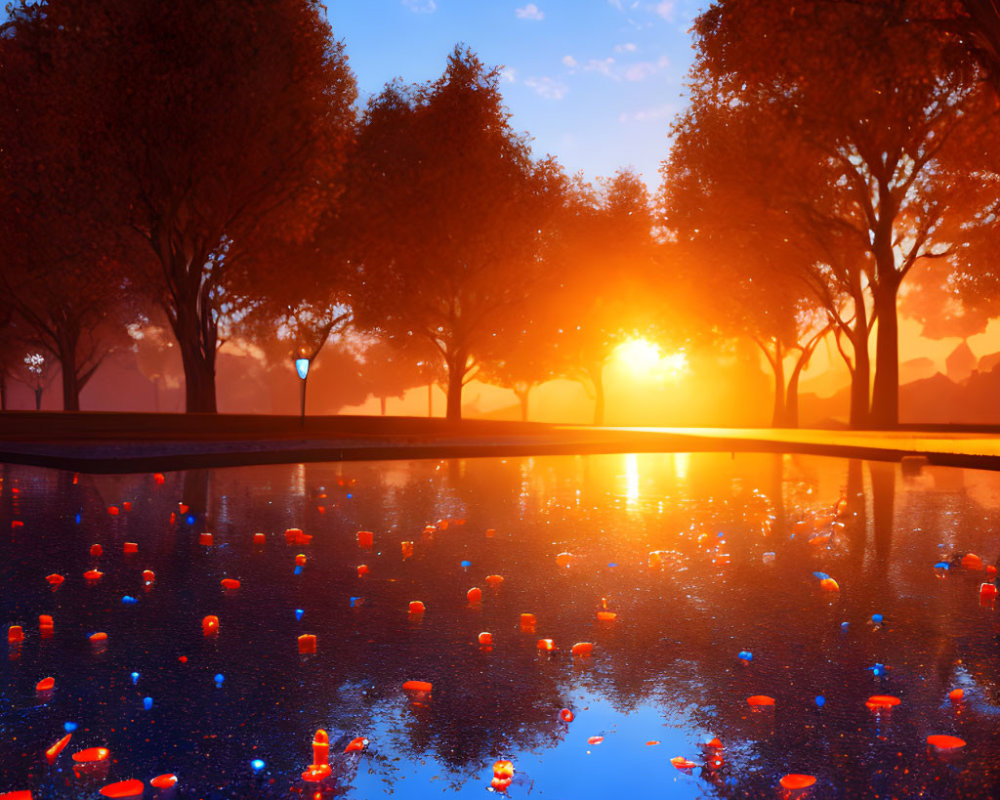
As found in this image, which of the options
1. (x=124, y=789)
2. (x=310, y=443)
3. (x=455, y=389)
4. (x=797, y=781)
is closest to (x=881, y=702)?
(x=797, y=781)

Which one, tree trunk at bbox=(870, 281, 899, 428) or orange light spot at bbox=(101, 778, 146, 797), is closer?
orange light spot at bbox=(101, 778, 146, 797)

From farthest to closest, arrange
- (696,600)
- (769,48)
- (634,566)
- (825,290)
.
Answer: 1. (825,290)
2. (769,48)
3. (634,566)
4. (696,600)

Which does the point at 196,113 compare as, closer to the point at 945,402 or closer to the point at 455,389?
the point at 455,389

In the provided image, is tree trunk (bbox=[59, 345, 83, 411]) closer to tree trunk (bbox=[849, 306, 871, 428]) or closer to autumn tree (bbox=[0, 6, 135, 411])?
autumn tree (bbox=[0, 6, 135, 411])

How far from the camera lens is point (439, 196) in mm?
29562

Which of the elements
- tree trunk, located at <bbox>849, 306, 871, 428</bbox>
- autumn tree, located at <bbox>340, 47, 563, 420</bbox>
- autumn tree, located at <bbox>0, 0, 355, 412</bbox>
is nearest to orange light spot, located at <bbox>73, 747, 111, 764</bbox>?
autumn tree, located at <bbox>0, 0, 355, 412</bbox>

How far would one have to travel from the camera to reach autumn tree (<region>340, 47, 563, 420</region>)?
96.5 feet

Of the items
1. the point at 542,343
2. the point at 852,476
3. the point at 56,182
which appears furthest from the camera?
the point at 542,343

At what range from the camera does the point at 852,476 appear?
14.8 metres

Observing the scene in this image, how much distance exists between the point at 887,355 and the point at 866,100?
397 inches

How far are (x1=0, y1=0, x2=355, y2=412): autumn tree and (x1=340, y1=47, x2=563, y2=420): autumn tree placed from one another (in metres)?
4.14

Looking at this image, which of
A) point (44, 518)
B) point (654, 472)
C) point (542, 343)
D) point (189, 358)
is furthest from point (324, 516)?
point (542, 343)

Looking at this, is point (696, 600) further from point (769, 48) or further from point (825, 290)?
point (825, 290)

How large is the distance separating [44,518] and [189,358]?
54.8 ft
